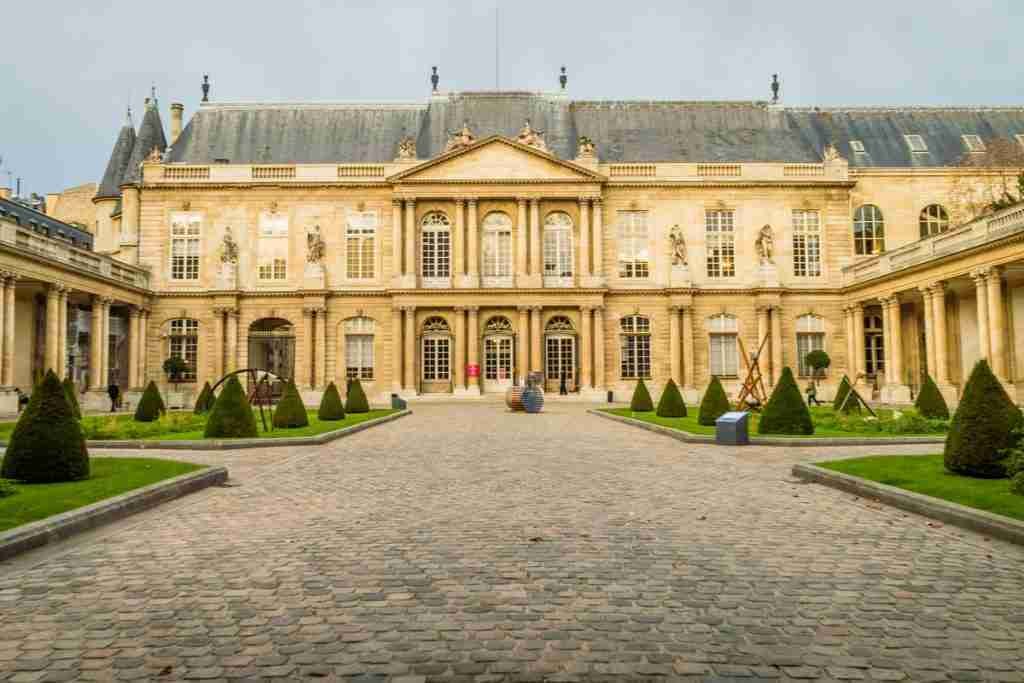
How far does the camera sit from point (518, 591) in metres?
4.78

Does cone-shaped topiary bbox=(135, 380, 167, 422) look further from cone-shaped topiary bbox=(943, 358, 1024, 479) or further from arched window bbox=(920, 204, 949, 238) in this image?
arched window bbox=(920, 204, 949, 238)

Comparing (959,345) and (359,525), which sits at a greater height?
(959,345)

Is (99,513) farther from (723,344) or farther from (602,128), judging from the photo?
(602,128)

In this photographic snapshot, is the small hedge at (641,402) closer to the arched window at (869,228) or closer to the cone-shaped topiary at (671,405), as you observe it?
the cone-shaped topiary at (671,405)

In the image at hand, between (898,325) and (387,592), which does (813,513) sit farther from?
(898,325)

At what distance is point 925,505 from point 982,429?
233cm

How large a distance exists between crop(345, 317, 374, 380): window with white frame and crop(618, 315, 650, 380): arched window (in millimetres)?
12365

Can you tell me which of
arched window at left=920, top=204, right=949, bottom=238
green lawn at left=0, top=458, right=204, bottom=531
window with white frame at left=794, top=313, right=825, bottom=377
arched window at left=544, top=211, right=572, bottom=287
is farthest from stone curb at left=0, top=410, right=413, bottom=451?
arched window at left=920, top=204, right=949, bottom=238

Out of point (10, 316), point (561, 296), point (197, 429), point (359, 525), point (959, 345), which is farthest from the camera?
point (561, 296)

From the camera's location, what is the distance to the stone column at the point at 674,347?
35781 millimetres

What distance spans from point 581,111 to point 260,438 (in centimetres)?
3020

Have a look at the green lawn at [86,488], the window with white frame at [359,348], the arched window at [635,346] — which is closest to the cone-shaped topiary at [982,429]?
the green lawn at [86,488]

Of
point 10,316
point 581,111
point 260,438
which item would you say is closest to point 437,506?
point 260,438

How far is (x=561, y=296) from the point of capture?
1395 inches
